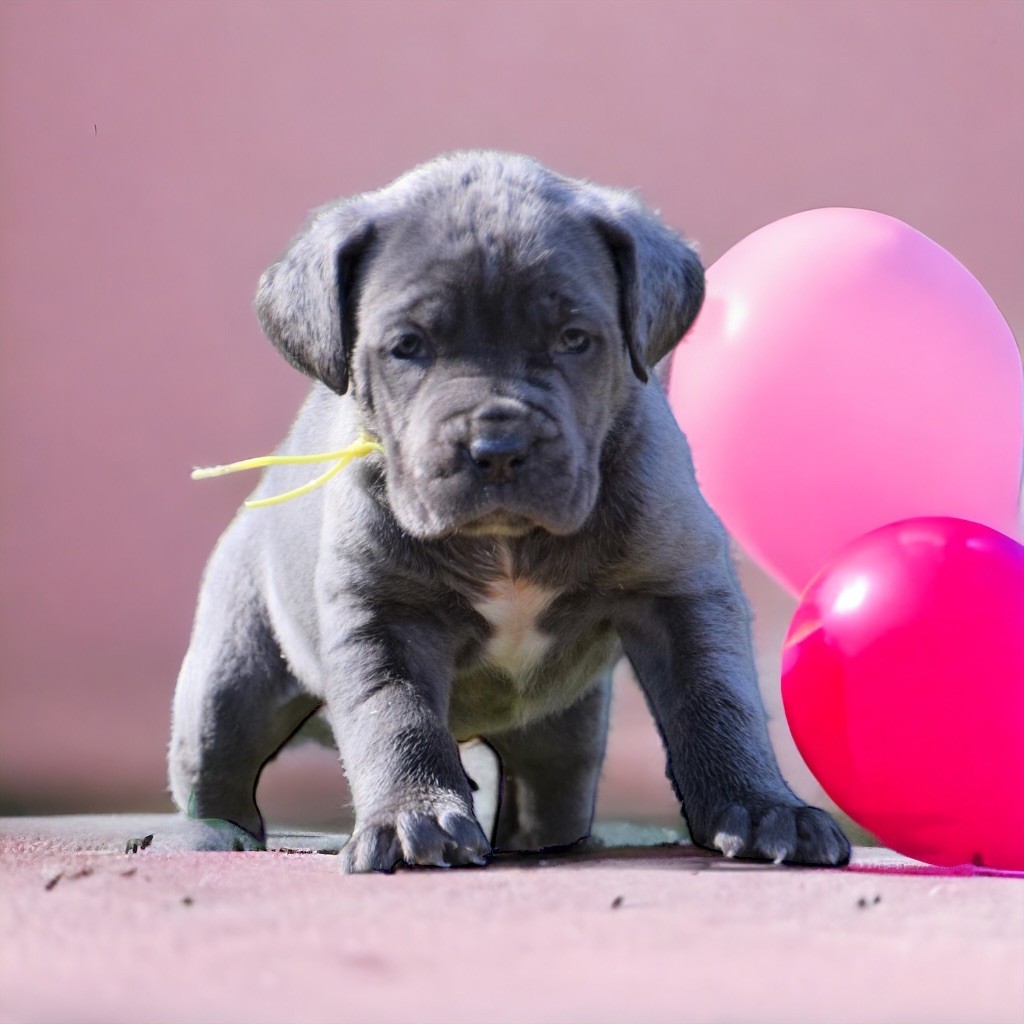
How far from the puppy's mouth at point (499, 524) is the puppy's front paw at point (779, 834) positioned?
28.3 inches

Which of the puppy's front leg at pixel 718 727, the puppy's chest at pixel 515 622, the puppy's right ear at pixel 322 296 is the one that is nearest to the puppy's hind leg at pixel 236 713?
the puppy's chest at pixel 515 622

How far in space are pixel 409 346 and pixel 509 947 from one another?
1.48 metres

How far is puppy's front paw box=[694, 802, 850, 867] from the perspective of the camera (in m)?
3.17

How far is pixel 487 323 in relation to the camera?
3.27 m

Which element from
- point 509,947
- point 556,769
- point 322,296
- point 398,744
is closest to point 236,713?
point 556,769

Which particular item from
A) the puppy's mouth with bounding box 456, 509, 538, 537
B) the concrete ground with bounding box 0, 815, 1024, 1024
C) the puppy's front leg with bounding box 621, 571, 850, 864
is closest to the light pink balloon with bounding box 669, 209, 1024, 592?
the puppy's front leg with bounding box 621, 571, 850, 864

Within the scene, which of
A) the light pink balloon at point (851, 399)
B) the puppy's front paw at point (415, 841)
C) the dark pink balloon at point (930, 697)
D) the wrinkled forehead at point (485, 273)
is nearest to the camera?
the puppy's front paw at point (415, 841)

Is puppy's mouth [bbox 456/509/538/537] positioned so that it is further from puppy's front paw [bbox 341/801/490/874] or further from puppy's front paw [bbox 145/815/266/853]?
puppy's front paw [bbox 145/815/266/853]

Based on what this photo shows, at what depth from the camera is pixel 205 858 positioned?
11.3 feet

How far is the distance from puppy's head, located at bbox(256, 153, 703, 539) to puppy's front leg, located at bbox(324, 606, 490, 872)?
0.99 ft

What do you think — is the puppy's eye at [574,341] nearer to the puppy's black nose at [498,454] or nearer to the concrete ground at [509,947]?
the puppy's black nose at [498,454]

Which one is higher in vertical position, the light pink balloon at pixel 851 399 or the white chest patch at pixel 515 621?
the light pink balloon at pixel 851 399

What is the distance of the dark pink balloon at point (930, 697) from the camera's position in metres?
3.38

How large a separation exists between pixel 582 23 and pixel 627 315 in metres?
4.14
